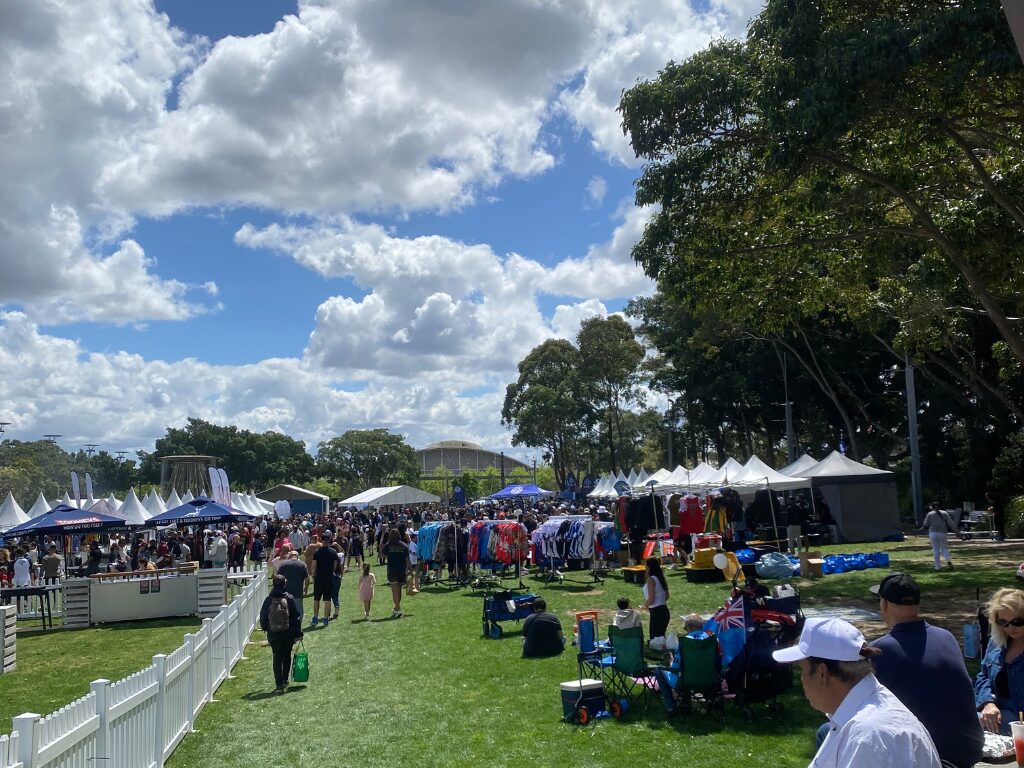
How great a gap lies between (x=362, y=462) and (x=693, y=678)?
91.1 metres

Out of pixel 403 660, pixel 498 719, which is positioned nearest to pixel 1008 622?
pixel 498 719

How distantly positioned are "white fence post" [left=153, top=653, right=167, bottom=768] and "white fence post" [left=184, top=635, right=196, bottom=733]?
1171mm

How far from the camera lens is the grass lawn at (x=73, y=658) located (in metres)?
11.0

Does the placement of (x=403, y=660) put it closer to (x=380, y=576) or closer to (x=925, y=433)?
(x=380, y=576)

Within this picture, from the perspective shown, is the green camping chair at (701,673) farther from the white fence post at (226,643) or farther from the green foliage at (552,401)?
the green foliage at (552,401)

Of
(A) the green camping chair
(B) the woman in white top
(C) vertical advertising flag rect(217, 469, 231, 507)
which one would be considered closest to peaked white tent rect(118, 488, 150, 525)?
(C) vertical advertising flag rect(217, 469, 231, 507)

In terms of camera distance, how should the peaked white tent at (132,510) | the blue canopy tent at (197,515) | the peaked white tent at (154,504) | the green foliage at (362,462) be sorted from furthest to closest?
the green foliage at (362,462)
the peaked white tent at (154,504)
the peaked white tent at (132,510)
the blue canopy tent at (197,515)

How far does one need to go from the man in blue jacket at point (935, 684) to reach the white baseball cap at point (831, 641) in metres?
1.39

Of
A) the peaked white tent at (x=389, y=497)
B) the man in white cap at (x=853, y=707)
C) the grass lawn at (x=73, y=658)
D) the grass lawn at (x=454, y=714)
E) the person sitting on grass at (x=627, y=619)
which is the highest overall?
the peaked white tent at (x=389, y=497)

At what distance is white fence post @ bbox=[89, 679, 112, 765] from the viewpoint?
551 centimetres

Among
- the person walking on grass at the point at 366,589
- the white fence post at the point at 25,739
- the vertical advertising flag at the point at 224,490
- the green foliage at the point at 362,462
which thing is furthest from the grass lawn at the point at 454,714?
the green foliage at the point at 362,462

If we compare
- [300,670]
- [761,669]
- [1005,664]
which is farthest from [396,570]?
[1005,664]

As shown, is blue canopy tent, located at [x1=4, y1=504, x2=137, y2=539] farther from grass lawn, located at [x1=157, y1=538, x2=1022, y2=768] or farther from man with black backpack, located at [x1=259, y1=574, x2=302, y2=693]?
man with black backpack, located at [x1=259, y1=574, x2=302, y2=693]

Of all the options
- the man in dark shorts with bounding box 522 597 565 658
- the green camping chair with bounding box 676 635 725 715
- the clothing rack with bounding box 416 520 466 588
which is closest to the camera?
the green camping chair with bounding box 676 635 725 715
